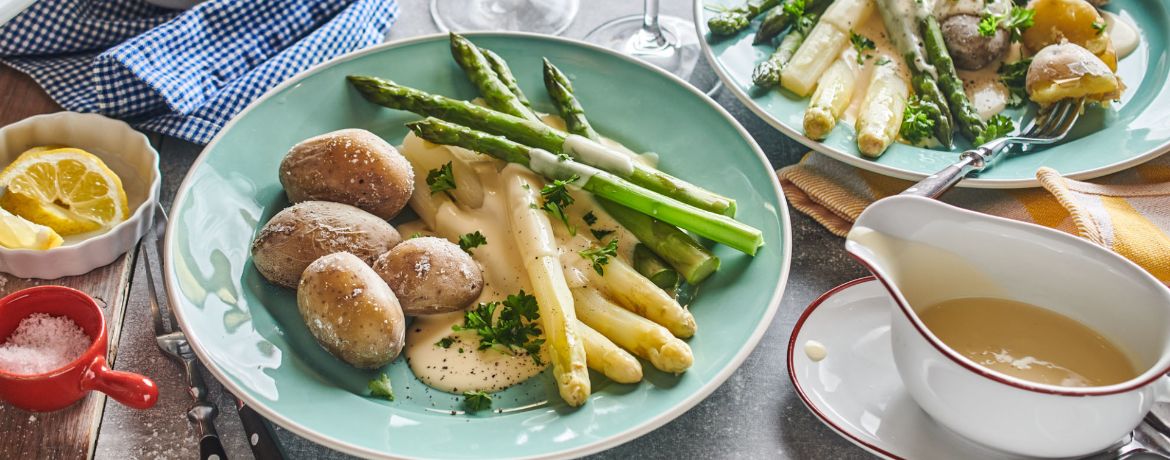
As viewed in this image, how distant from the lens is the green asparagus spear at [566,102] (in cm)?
232

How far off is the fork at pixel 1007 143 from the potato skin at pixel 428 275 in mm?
999

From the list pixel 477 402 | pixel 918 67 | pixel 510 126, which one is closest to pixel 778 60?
pixel 918 67

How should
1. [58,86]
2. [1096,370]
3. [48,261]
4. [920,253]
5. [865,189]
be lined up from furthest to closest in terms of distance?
[58,86]
[865,189]
[48,261]
[920,253]
[1096,370]

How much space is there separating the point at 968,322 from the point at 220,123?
77.1 inches

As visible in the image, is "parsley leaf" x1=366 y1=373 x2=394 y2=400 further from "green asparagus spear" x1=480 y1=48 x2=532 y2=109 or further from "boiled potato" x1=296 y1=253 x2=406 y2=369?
"green asparagus spear" x1=480 y1=48 x2=532 y2=109

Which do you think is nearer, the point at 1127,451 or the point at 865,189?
the point at 1127,451

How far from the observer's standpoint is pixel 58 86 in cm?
254

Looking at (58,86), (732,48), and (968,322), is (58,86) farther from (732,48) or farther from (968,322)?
(968,322)

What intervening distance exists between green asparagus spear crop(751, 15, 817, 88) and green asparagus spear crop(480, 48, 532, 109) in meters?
0.63

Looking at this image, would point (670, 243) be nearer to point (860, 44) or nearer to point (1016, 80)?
point (860, 44)

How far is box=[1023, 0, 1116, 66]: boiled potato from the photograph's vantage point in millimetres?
2586

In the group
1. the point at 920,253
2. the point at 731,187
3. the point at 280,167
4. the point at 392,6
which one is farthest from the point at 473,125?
the point at 920,253

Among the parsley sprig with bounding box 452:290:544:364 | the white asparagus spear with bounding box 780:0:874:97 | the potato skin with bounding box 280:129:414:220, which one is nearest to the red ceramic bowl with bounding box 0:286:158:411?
the potato skin with bounding box 280:129:414:220

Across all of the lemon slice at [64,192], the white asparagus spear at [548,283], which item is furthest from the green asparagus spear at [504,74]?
the lemon slice at [64,192]
